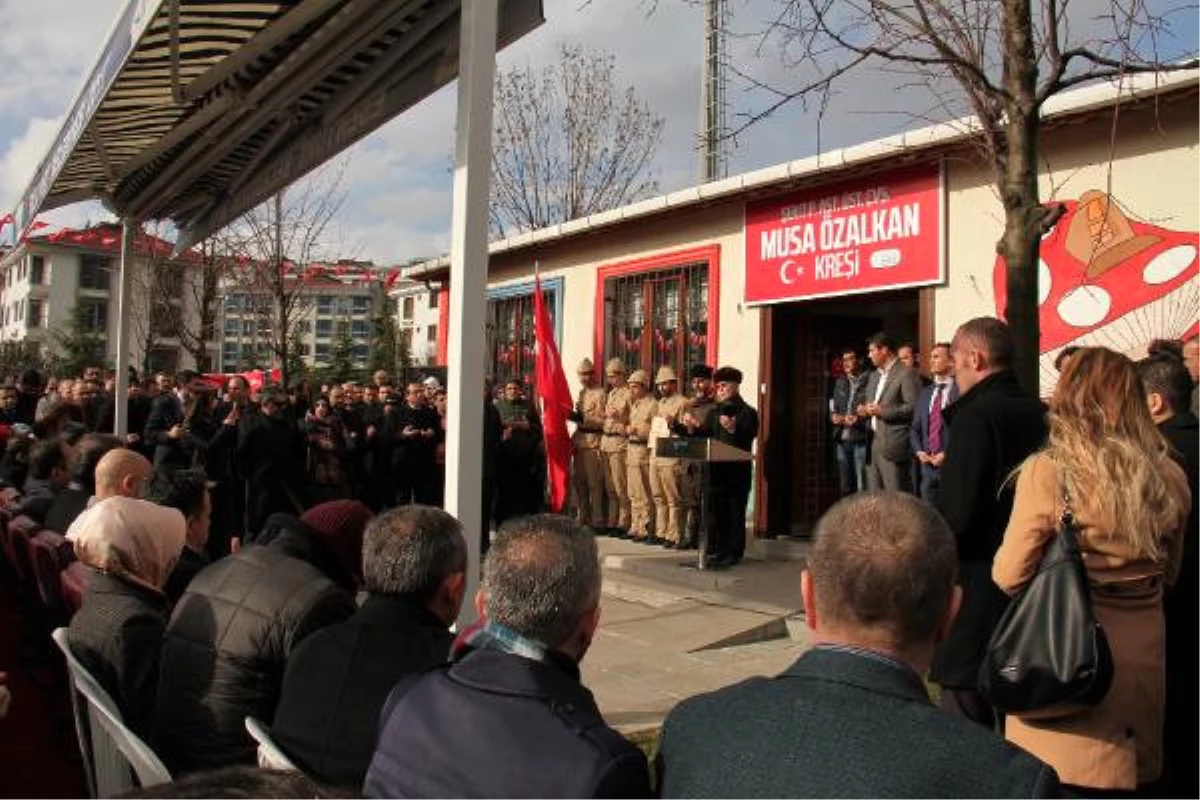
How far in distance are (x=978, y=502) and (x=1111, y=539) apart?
592 millimetres

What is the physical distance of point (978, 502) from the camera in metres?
3.44

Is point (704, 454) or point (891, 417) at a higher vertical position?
point (891, 417)

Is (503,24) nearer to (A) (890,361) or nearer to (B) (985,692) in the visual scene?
(B) (985,692)

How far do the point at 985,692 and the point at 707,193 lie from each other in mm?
7959

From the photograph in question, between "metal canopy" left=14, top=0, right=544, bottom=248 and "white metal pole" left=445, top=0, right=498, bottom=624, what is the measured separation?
17.5 inches

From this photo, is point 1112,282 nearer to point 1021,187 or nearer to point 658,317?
point 1021,187

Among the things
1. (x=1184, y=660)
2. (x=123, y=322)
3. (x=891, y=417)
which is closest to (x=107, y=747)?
(x=1184, y=660)

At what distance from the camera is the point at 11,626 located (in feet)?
22.3

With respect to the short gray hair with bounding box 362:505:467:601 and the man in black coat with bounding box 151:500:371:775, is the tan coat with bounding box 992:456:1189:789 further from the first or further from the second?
the man in black coat with bounding box 151:500:371:775

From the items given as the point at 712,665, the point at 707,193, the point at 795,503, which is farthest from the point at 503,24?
the point at 795,503

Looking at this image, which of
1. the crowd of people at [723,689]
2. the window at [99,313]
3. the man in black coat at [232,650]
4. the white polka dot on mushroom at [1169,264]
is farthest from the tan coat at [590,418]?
the window at [99,313]

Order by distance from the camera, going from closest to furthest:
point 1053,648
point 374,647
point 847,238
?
point 374,647 < point 1053,648 < point 847,238

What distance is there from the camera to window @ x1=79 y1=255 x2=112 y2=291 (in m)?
76.6

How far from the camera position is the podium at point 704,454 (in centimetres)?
870
